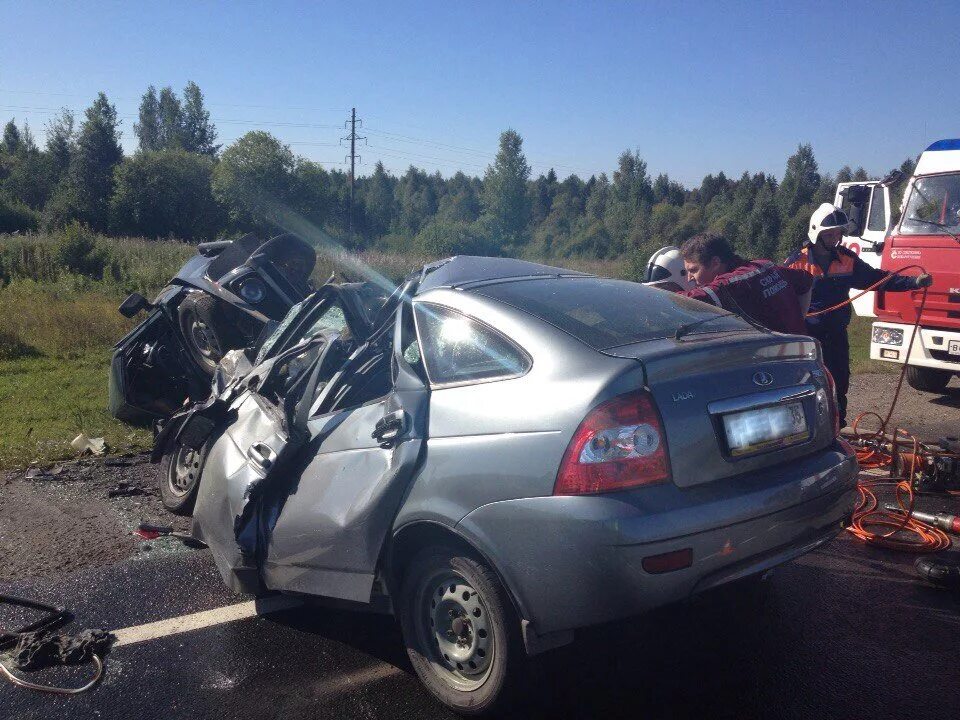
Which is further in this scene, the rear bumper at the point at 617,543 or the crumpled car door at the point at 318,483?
the crumpled car door at the point at 318,483

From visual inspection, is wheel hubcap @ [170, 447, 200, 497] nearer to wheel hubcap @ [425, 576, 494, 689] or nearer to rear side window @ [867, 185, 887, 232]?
wheel hubcap @ [425, 576, 494, 689]

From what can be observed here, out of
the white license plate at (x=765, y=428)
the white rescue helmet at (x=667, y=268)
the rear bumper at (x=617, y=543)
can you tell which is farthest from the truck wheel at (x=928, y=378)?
the rear bumper at (x=617, y=543)

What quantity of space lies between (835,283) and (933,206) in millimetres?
3719

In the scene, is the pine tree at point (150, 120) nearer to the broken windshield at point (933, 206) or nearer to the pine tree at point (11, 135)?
the pine tree at point (11, 135)

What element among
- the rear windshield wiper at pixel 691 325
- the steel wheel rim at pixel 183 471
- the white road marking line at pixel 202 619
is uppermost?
the rear windshield wiper at pixel 691 325

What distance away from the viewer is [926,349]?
29.9 feet

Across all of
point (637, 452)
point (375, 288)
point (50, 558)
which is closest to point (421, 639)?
point (637, 452)

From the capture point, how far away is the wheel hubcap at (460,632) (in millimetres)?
3035

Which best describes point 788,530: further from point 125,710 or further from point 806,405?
point 125,710

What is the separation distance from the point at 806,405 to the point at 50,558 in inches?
167

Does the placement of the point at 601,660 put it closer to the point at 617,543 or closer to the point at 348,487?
the point at 617,543

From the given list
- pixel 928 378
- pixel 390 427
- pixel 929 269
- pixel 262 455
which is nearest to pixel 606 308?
pixel 390 427

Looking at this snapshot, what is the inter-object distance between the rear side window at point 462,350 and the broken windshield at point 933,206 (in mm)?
7798

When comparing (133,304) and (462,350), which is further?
(133,304)
